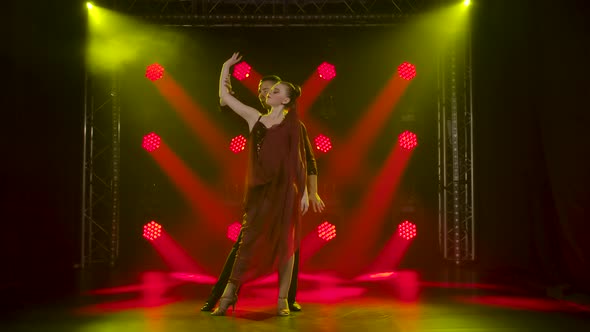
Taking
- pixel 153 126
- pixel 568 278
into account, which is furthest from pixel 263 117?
pixel 153 126

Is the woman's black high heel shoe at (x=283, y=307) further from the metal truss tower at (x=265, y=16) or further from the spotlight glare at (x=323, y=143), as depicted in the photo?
the spotlight glare at (x=323, y=143)

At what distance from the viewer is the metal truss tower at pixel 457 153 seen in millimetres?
7629

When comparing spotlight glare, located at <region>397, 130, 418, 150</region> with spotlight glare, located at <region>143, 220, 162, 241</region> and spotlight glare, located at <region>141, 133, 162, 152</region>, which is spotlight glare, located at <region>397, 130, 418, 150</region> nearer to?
spotlight glare, located at <region>141, 133, 162, 152</region>

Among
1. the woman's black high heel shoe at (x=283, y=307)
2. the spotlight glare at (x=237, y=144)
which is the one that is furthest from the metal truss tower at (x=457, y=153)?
the woman's black high heel shoe at (x=283, y=307)

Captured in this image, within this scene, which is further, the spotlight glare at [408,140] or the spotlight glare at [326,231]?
the spotlight glare at [408,140]

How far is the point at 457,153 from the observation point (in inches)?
305

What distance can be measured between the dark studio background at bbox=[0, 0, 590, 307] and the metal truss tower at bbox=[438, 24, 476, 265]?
18cm

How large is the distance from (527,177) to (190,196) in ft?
16.7

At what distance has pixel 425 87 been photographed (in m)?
8.83

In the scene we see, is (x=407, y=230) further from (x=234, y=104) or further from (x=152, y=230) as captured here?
(x=234, y=104)

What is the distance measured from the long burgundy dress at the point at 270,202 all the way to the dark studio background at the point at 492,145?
2.29 metres

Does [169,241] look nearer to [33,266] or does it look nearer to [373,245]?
[33,266]

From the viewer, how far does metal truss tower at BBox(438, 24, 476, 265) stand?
25.0 ft

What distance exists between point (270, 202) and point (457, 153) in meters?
4.69
